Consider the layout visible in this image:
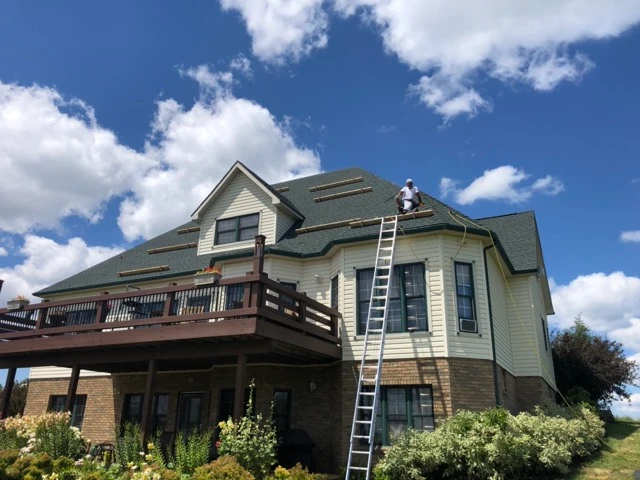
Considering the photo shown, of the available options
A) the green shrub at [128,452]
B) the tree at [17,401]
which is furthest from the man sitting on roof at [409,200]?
the tree at [17,401]

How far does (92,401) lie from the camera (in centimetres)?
1917

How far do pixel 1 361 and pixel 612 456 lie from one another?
58.5 feet

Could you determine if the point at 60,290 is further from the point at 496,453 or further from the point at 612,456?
the point at 612,456

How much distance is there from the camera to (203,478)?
27.8 feet

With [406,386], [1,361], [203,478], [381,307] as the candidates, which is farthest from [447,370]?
[1,361]

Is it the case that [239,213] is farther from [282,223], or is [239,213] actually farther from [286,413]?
[286,413]

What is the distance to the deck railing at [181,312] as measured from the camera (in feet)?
37.9

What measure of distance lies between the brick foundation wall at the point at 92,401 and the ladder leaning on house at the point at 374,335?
380 inches

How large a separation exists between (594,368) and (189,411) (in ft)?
61.5

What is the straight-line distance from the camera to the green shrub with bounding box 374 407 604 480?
10492 mm

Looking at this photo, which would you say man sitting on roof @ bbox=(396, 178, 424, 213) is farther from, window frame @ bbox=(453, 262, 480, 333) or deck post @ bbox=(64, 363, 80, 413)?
deck post @ bbox=(64, 363, 80, 413)

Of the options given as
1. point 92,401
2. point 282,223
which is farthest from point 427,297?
point 92,401

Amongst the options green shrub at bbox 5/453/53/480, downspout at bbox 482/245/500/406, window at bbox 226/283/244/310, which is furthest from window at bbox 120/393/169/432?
downspout at bbox 482/245/500/406

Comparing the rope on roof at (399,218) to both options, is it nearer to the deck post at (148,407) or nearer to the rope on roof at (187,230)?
the deck post at (148,407)
